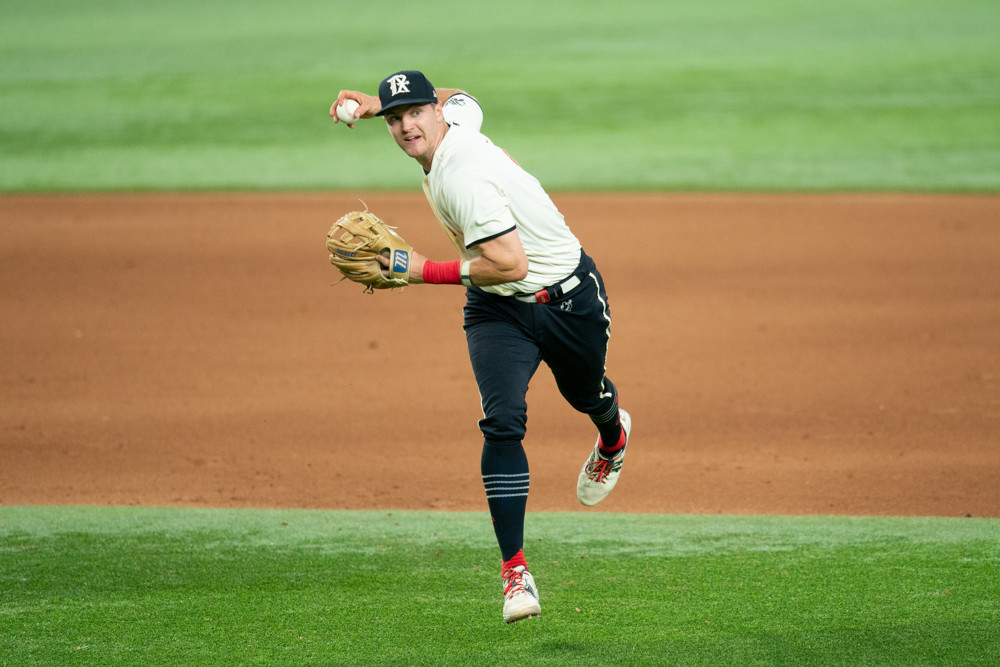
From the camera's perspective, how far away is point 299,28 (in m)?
28.7

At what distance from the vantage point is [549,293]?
4750mm

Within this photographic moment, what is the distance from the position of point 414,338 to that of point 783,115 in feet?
37.8

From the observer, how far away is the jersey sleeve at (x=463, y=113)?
4.91 meters

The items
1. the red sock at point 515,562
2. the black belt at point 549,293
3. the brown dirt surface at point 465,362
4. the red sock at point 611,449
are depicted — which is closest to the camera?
the red sock at point 515,562

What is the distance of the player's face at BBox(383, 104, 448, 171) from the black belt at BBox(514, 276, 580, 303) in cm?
67

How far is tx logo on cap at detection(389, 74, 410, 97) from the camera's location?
14.5 ft

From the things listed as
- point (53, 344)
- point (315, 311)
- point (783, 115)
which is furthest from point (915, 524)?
point (783, 115)

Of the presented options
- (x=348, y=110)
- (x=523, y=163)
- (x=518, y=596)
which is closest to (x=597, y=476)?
(x=518, y=596)

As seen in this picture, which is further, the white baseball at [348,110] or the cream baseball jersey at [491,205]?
the white baseball at [348,110]

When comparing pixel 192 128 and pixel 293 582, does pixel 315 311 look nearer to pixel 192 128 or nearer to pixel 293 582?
pixel 293 582

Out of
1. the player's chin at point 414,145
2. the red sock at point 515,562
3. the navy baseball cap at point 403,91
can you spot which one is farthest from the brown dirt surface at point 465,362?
the navy baseball cap at point 403,91

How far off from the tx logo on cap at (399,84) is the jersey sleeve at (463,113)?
1.35ft

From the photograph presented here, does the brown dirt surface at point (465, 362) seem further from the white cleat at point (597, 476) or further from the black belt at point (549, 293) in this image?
the black belt at point (549, 293)

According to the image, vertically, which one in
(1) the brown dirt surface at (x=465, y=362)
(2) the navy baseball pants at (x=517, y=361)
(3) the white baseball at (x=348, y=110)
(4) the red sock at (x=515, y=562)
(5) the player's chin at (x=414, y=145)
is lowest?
(1) the brown dirt surface at (x=465, y=362)
